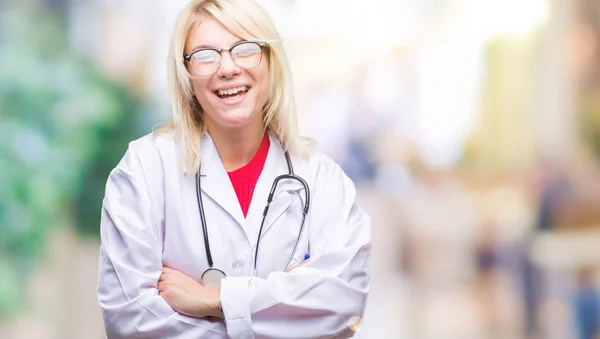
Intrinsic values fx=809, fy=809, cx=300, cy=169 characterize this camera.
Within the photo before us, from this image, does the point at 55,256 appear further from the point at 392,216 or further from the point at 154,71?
the point at 392,216

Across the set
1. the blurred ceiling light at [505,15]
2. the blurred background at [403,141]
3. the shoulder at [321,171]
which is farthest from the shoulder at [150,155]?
the blurred ceiling light at [505,15]

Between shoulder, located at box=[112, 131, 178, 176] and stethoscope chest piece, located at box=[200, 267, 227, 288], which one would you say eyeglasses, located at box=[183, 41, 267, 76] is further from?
stethoscope chest piece, located at box=[200, 267, 227, 288]

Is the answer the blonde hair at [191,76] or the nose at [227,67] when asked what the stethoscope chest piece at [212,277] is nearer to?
the blonde hair at [191,76]

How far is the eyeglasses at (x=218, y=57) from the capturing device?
4.24 feet

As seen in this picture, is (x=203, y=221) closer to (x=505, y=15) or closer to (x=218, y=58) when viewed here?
(x=218, y=58)

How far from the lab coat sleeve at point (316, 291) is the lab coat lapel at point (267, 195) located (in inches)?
2.1

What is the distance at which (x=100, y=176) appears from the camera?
124 inches

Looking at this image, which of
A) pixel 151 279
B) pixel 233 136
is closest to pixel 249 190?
pixel 233 136

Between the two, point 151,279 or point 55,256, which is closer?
point 151,279

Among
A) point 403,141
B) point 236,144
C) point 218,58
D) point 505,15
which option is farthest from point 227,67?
point 505,15

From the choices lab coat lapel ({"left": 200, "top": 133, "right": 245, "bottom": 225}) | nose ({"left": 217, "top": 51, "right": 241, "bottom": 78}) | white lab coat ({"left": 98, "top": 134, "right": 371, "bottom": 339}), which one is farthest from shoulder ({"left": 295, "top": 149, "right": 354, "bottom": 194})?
nose ({"left": 217, "top": 51, "right": 241, "bottom": 78})

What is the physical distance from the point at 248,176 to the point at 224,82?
0.68ft

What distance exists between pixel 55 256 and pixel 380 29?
1.56 meters

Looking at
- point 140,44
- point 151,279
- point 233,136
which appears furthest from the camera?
point 140,44
